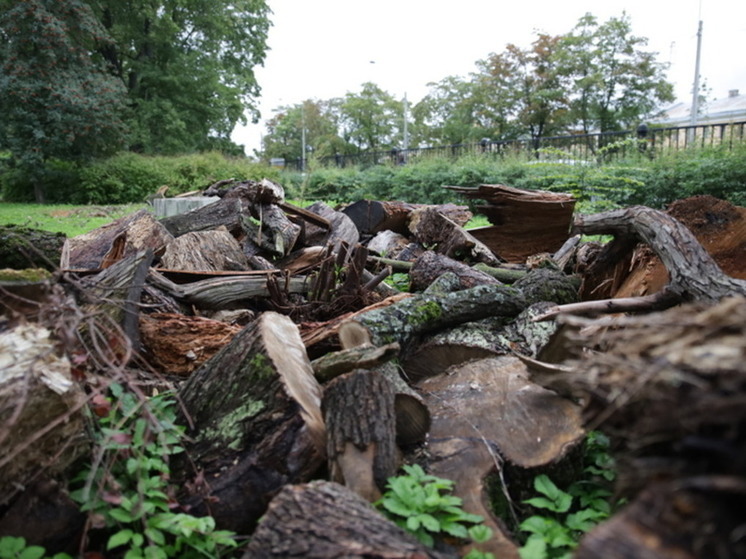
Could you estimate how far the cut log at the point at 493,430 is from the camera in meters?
2.07

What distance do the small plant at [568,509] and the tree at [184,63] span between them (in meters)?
24.4

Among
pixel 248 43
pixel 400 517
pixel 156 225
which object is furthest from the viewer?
pixel 248 43

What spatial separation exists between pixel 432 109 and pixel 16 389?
36483 millimetres

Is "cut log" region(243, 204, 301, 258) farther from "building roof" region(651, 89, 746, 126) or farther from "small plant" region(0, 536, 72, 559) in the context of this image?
"building roof" region(651, 89, 746, 126)

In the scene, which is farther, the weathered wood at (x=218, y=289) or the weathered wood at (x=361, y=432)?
the weathered wood at (x=218, y=289)

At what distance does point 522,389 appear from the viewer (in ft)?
8.45

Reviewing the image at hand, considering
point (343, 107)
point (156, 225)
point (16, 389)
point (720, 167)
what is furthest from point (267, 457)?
point (343, 107)

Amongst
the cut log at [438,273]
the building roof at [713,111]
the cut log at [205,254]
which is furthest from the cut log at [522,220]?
the building roof at [713,111]

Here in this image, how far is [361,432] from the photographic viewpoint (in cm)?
200

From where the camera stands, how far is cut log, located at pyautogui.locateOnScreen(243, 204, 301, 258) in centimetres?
477

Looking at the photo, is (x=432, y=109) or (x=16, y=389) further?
(x=432, y=109)

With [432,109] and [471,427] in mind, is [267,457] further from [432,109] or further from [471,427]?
[432,109]

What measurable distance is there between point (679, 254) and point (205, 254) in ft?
10.4

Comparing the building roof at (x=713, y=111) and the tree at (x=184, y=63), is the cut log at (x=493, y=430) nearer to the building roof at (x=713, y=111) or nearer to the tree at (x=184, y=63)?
the tree at (x=184, y=63)
